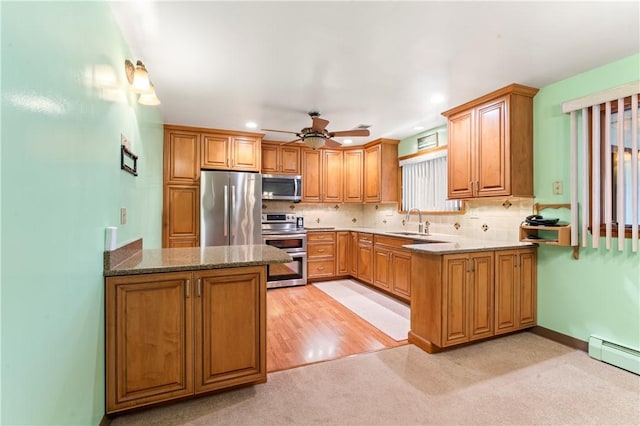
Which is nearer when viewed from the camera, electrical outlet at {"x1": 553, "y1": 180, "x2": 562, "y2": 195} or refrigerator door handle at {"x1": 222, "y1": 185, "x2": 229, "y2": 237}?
electrical outlet at {"x1": 553, "y1": 180, "x2": 562, "y2": 195}

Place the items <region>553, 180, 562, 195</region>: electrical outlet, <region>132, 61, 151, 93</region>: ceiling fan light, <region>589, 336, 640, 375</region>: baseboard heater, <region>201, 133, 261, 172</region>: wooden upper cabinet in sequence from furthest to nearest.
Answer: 1. <region>201, 133, 261, 172</region>: wooden upper cabinet
2. <region>553, 180, 562, 195</region>: electrical outlet
3. <region>589, 336, 640, 375</region>: baseboard heater
4. <region>132, 61, 151, 93</region>: ceiling fan light

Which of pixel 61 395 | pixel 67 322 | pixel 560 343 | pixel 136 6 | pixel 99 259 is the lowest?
pixel 560 343

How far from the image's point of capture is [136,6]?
171cm

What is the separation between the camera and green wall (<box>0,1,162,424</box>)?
81 centimetres

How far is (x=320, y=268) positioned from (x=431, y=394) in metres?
3.10

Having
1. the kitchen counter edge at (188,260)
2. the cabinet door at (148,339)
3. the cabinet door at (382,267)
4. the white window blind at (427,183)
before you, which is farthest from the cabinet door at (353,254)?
the cabinet door at (148,339)

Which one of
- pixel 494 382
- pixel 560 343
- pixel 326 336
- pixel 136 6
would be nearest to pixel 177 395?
pixel 326 336

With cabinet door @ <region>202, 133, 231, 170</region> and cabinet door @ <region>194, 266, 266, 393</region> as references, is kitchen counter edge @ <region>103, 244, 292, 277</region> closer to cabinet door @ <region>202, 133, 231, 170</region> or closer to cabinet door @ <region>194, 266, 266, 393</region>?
cabinet door @ <region>194, 266, 266, 393</region>

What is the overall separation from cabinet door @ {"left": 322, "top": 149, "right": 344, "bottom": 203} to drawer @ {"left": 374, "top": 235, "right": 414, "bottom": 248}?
50.3 inches

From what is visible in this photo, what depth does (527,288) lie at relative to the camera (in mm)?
2922

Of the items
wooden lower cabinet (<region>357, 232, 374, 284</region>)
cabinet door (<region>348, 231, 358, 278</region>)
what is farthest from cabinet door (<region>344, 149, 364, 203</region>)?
wooden lower cabinet (<region>357, 232, 374, 284</region>)

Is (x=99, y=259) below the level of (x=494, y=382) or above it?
above

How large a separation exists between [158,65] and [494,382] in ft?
11.3

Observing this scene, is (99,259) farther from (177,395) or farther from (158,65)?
(158,65)
